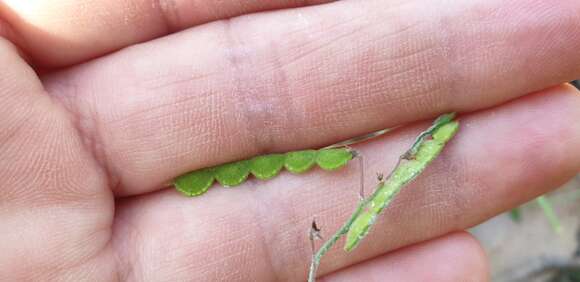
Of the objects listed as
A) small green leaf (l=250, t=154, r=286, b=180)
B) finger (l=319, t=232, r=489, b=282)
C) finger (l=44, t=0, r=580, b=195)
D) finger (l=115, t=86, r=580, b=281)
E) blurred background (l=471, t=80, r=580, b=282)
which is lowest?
blurred background (l=471, t=80, r=580, b=282)

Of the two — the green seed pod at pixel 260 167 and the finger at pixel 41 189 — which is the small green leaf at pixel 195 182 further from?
the finger at pixel 41 189

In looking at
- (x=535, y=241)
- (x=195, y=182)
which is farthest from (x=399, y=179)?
(x=535, y=241)

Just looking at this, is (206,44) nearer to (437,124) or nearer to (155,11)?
(155,11)

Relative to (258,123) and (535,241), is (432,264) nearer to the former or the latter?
(258,123)

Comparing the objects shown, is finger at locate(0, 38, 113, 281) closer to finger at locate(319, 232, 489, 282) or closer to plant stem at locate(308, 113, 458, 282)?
plant stem at locate(308, 113, 458, 282)

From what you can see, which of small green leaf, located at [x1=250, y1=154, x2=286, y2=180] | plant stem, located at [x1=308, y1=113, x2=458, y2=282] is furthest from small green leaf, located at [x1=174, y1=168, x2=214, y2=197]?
plant stem, located at [x1=308, y1=113, x2=458, y2=282]

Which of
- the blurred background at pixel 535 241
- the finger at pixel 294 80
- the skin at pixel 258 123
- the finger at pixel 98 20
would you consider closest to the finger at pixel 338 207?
the skin at pixel 258 123

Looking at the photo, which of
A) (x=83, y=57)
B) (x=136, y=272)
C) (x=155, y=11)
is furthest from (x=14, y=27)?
(x=136, y=272)
